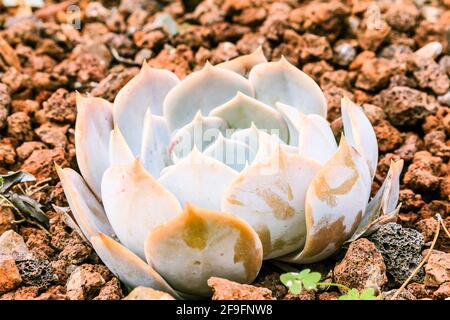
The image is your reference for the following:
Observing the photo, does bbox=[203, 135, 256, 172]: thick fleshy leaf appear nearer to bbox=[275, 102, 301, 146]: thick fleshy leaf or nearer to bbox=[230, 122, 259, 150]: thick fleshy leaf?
bbox=[230, 122, 259, 150]: thick fleshy leaf

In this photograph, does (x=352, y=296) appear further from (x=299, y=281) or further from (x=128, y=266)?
(x=128, y=266)

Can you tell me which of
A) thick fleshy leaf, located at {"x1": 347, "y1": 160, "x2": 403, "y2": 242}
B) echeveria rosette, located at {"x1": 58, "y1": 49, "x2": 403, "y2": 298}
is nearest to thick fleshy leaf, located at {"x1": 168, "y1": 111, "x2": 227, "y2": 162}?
echeveria rosette, located at {"x1": 58, "y1": 49, "x2": 403, "y2": 298}

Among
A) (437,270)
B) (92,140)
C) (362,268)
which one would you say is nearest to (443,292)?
(437,270)

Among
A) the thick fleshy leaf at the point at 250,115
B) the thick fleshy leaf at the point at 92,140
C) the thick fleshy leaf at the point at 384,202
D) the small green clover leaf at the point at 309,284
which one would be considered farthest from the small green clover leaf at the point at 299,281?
the thick fleshy leaf at the point at 92,140

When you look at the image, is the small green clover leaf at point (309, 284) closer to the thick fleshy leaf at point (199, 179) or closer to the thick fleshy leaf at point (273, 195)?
the thick fleshy leaf at point (273, 195)

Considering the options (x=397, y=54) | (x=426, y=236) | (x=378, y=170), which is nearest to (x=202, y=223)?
(x=426, y=236)
